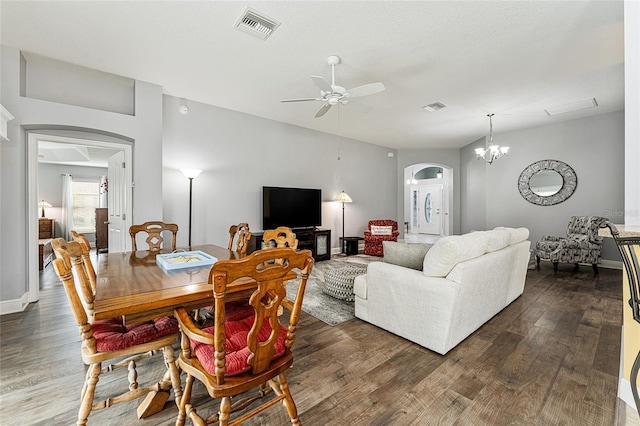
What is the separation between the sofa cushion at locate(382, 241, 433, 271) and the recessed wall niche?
389 cm

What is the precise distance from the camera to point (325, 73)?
3.46 m

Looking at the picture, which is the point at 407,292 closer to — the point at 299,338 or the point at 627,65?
the point at 299,338

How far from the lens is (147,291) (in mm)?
1380

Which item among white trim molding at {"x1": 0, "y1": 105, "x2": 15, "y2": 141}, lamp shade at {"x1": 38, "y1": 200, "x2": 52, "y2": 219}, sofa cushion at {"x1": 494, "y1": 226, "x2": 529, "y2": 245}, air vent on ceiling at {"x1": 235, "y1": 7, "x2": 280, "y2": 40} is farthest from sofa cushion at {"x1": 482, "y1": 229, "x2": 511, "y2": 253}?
lamp shade at {"x1": 38, "y1": 200, "x2": 52, "y2": 219}

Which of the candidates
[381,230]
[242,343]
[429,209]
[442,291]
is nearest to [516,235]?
[442,291]

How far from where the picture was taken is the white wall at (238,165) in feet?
14.2

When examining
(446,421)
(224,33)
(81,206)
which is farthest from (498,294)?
(81,206)

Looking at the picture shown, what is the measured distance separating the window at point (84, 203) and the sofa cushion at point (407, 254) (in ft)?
30.1

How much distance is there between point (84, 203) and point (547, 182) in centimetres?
1223

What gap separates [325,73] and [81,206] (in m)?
8.79

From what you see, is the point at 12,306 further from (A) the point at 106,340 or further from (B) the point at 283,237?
(B) the point at 283,237

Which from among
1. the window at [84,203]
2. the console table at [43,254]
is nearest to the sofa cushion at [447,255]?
the console table at [43,254]

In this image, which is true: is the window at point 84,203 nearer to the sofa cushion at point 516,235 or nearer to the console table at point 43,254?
the console table at point 43,254

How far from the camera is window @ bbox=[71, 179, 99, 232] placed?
8070 millimetres
